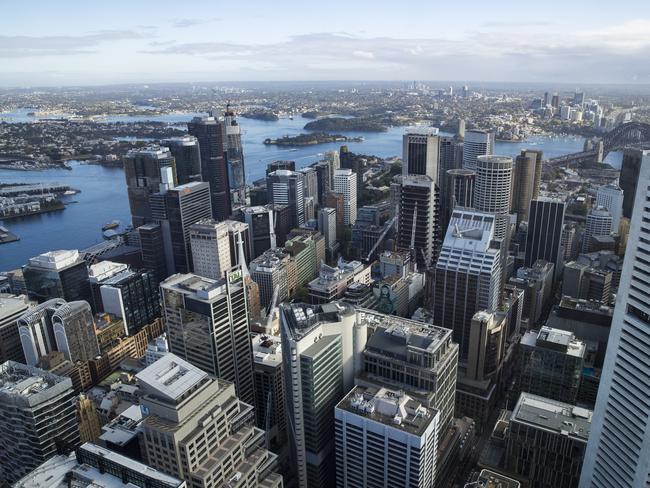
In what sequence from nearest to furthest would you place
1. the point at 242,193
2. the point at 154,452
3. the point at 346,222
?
1. the point at 154,452
2. the point at 346,222
3. the point at 242,193

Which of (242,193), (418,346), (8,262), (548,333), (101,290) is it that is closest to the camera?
(418,346)

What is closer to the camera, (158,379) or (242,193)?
(158,379)

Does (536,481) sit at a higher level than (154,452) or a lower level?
lower

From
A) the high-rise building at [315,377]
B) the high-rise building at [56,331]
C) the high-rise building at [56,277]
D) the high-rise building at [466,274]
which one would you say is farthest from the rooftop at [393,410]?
the high-rise building at [56,277]

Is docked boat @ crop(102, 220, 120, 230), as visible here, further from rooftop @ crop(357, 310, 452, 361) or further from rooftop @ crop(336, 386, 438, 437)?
rooftop @ crop(336, 386, 438, 437)

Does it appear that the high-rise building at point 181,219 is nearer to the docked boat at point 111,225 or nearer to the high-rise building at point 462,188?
the docked boat at point 111,225

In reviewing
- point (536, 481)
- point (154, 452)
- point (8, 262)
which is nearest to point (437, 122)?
point (8, 262)

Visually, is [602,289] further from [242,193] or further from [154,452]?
[242,193]
